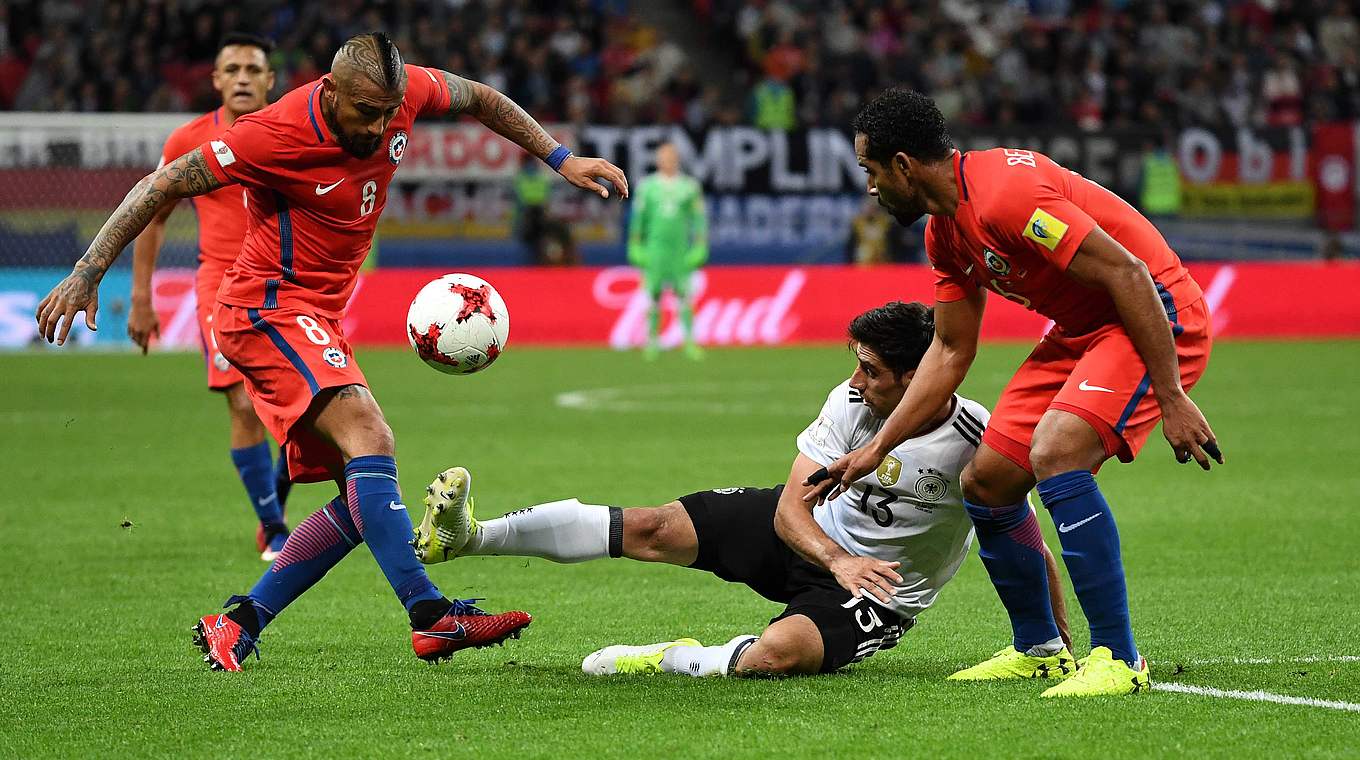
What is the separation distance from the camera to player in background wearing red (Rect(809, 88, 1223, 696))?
15.1 ft

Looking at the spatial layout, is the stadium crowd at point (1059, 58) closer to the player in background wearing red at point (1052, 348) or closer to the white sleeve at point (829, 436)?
the white sleeve at point (829, 436)

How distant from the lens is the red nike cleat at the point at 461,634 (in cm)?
484

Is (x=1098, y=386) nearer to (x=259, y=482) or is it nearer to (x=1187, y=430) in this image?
(x=1187, y=430)

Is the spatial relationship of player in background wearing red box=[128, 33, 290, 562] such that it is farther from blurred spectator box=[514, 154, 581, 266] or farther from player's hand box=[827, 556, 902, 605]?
blurred spectator box=[514, 154, 581, 266]

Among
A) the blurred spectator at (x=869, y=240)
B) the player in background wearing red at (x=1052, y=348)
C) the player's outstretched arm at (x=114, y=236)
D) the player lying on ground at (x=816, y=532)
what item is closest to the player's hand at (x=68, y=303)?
the player's outstretched arm at (x=114, y=236)

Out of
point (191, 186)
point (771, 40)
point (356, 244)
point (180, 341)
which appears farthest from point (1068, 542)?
point (771, 40)

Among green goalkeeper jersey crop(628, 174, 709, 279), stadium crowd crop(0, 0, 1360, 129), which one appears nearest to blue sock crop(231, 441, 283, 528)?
green goalkeeper jersey crop(628, 174, 709, 279)

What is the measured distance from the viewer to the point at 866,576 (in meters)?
4.79

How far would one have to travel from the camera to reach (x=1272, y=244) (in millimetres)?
24484

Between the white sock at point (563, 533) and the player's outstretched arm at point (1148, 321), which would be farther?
the white sock at point (563, 533)

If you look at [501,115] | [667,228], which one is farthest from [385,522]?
[667,228]

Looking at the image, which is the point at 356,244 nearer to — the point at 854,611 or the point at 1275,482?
the point at 854,611

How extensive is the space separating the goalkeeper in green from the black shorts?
14361mm

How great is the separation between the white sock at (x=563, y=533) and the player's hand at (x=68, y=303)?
135 centimetres
